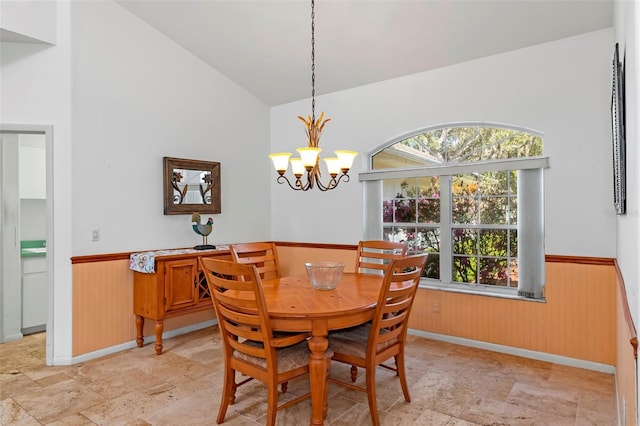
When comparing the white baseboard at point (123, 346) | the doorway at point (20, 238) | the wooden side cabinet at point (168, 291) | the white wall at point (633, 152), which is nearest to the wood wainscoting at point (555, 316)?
the white wall at point (633, 152)

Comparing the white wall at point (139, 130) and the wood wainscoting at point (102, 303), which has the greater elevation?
the white wall at point (139, 130)

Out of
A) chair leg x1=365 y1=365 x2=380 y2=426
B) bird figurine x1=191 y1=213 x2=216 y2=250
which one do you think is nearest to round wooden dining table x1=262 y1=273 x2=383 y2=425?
chair leg x1=365 y1=365 x2=380 y2=426

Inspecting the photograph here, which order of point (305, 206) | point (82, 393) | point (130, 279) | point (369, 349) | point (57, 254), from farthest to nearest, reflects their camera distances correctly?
point (305, 206) < point (130, 279) < point (57, 254) < point (82, 393) < point (369, 349)

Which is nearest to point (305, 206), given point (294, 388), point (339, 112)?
point (339, 112)

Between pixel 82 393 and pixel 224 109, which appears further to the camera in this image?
pixel 224 109

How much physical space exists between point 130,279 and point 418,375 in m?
2.75

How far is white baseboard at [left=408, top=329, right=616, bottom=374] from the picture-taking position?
3.16m

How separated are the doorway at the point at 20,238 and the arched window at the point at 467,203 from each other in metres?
Answer: 3.40

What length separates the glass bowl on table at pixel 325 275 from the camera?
261 centimetres

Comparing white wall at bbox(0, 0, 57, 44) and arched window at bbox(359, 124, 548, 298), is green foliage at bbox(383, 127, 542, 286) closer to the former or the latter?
arched window at bbox(359, 124, 548, 298)

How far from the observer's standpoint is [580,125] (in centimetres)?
321

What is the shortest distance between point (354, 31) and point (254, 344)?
Result: 2.77m

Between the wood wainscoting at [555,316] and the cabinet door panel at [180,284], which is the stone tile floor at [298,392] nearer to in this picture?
the wood wainscoting at [555,316]

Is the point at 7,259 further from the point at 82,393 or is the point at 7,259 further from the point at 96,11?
the point at 96,11
